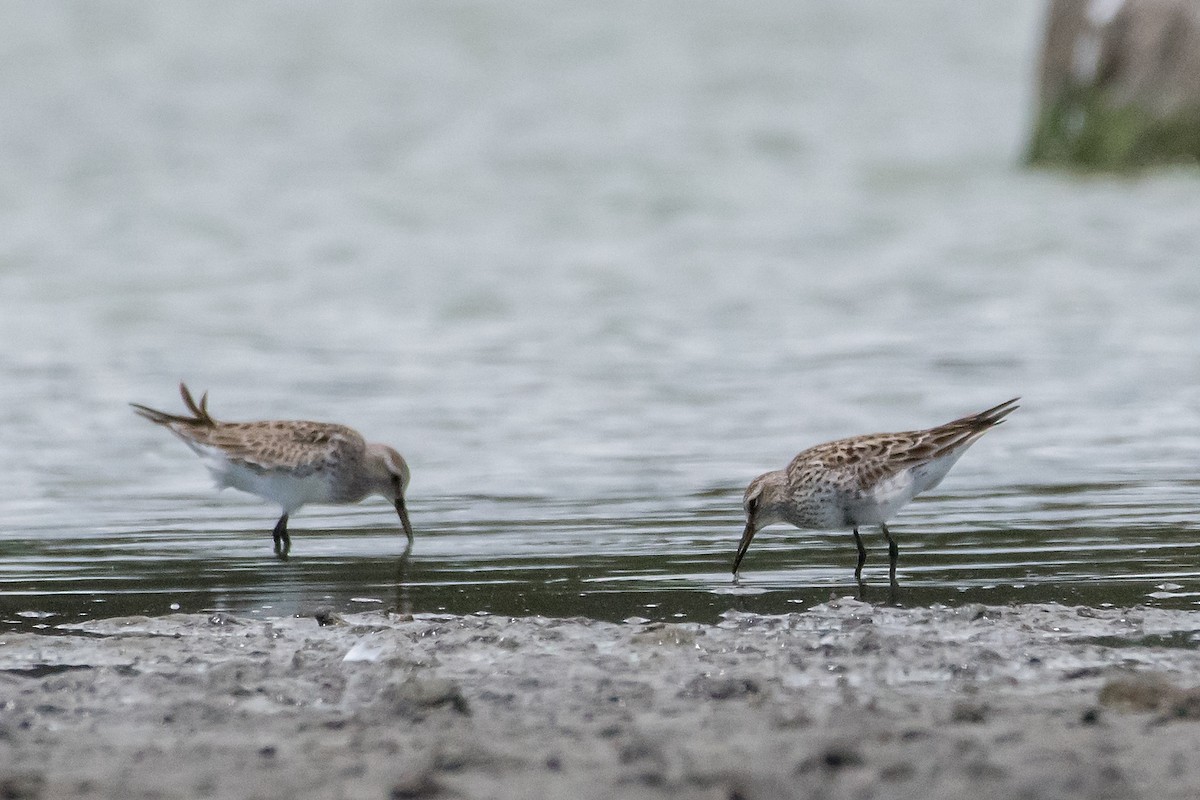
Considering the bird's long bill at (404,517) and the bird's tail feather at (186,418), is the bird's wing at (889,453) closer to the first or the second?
the bird's long bill at (404,517)

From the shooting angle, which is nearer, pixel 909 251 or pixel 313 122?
pixel 909 251

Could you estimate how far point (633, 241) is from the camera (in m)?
19.7

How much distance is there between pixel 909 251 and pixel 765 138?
926 cm

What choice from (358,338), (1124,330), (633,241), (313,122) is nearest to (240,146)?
(313,122)

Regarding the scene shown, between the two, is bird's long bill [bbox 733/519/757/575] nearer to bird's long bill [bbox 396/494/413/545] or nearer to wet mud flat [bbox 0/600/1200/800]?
wet mud flat [bbox 0/600/1200/800]

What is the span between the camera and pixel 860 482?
23.9 ft

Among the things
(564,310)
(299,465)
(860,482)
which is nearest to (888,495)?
(860,482)

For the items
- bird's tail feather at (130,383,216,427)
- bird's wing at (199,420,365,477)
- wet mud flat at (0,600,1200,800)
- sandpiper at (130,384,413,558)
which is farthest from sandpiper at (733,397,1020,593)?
bird's tail feather at (130,383,216,427)

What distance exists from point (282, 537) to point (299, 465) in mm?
305

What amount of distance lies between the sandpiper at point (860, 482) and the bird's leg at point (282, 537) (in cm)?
188

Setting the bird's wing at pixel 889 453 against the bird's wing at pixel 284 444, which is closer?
the bird's wing at pixel 889 453

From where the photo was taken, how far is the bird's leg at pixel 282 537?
796 cm

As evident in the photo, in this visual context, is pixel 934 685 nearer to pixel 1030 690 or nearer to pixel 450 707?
pixel 1030 690

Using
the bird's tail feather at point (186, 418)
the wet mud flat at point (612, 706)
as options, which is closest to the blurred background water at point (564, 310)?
the bird's tail feather at point (186, 418)
